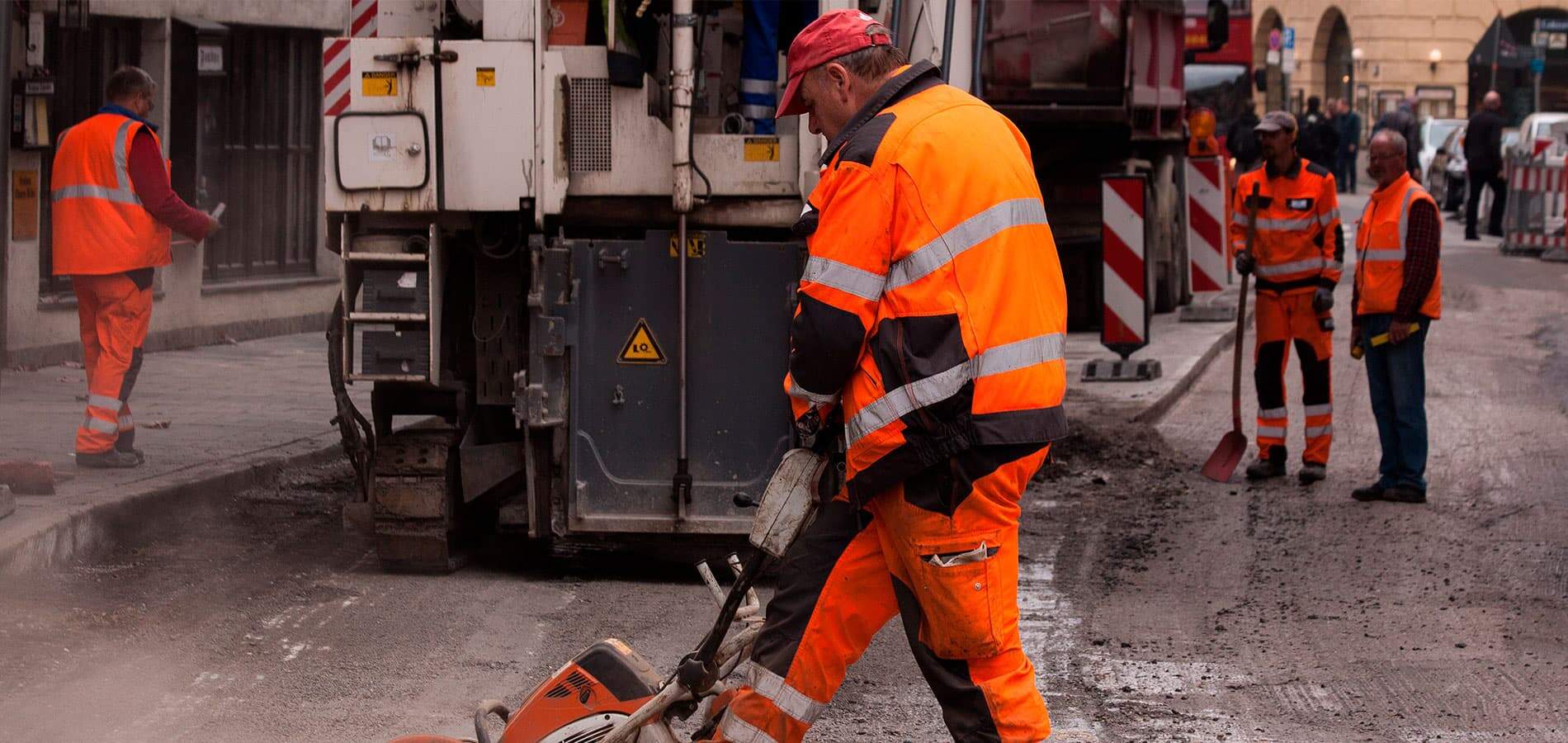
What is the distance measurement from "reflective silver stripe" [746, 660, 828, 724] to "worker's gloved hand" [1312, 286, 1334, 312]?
5.76 meters

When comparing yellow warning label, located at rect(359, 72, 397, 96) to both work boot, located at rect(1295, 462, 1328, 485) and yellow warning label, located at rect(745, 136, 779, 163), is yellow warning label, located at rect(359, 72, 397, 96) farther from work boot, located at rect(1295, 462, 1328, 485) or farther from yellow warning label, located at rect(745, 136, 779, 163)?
work boot, located at rect(1295, 462, 1328, 485)

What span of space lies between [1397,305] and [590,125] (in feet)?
13.1

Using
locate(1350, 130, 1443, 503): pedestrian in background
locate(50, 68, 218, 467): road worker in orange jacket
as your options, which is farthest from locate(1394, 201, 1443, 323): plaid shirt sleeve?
locate(50, 68, 218, 467): road worker in orange jacket

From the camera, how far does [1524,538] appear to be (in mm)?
7824

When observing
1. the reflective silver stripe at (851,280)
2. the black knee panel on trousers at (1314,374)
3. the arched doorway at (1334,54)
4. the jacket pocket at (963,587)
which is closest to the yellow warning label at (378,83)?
the reflective silver stripe at (851,280)

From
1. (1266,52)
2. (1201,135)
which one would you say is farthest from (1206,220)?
Answer: (1266,52)

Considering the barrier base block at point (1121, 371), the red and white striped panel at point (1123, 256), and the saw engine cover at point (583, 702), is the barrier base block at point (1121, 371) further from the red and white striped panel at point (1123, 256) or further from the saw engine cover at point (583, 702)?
the saw engine cover at point (583, 702)

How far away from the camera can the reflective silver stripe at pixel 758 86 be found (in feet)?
22.7

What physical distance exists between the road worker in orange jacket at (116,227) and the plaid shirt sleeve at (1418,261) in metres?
5.65

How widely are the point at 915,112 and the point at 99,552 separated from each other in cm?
472

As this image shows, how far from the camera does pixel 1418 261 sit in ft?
28.4

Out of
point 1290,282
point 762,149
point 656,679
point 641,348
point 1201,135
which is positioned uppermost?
point 1201,135

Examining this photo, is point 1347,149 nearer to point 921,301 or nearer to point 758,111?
point 758,111

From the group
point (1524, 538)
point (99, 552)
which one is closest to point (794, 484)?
point (99, 552)
